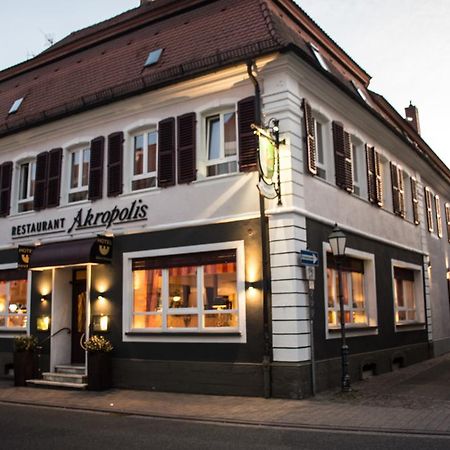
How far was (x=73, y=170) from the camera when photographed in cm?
1642

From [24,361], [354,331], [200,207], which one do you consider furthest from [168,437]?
[24,361]

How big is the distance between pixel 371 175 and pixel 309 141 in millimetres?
4190

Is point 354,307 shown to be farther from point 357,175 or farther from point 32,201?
point 32,201

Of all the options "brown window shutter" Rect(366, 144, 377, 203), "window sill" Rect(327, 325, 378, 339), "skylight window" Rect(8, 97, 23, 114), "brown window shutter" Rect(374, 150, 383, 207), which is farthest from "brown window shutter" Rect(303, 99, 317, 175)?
"skylight window" Rect(8, 97, 23, 114)

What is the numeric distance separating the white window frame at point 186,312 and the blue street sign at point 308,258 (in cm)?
139

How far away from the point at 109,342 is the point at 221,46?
773 centimetres

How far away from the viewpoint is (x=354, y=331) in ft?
48.2

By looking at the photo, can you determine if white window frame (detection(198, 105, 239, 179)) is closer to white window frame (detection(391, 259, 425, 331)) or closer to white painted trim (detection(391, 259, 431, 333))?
white window frame (detection(391, 259, 425, 331))

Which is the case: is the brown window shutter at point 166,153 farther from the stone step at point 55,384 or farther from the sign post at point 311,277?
the stone step at point 55,384

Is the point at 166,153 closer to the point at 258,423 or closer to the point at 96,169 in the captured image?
the point at 96,169

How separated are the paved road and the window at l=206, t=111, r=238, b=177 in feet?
19.6

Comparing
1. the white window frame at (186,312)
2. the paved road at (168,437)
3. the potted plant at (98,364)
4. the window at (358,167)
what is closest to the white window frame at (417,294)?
the window at (358,167)

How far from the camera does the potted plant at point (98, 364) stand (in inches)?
542

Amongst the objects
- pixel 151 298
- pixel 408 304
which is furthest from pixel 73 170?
pixel 408 304
